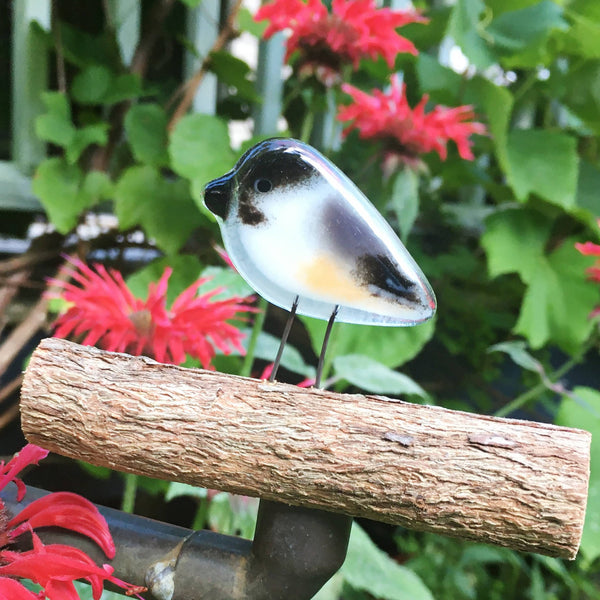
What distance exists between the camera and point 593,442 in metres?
0.62

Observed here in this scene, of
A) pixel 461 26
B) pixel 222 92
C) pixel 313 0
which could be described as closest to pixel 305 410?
pixel 313 0

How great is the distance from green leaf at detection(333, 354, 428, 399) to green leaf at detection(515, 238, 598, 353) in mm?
275

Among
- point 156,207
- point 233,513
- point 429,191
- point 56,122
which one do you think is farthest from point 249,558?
point 429,191

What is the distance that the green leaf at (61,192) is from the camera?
0.66m

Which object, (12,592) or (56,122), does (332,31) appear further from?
(12,592)

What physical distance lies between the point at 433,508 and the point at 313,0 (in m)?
0.45

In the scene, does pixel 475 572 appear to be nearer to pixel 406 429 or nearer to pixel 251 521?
pixel 251 521

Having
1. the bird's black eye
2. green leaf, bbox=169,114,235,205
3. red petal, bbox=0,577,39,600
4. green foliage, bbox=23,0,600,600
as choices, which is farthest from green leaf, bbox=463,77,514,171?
red petal, bbox=0,577,39,600

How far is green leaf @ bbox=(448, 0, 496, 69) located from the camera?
64 cm

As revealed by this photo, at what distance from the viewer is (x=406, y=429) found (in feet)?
0.72

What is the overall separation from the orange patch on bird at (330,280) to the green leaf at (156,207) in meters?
0.45

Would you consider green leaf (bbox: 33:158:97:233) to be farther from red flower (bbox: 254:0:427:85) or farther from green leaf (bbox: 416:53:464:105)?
green leaf (bbox: 416:53:464:105)

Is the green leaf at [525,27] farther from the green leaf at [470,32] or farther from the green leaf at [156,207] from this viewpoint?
the green leaf at [156,207]

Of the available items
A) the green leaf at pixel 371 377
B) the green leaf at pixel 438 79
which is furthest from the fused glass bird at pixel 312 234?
the green leaf at pixel 438 79
